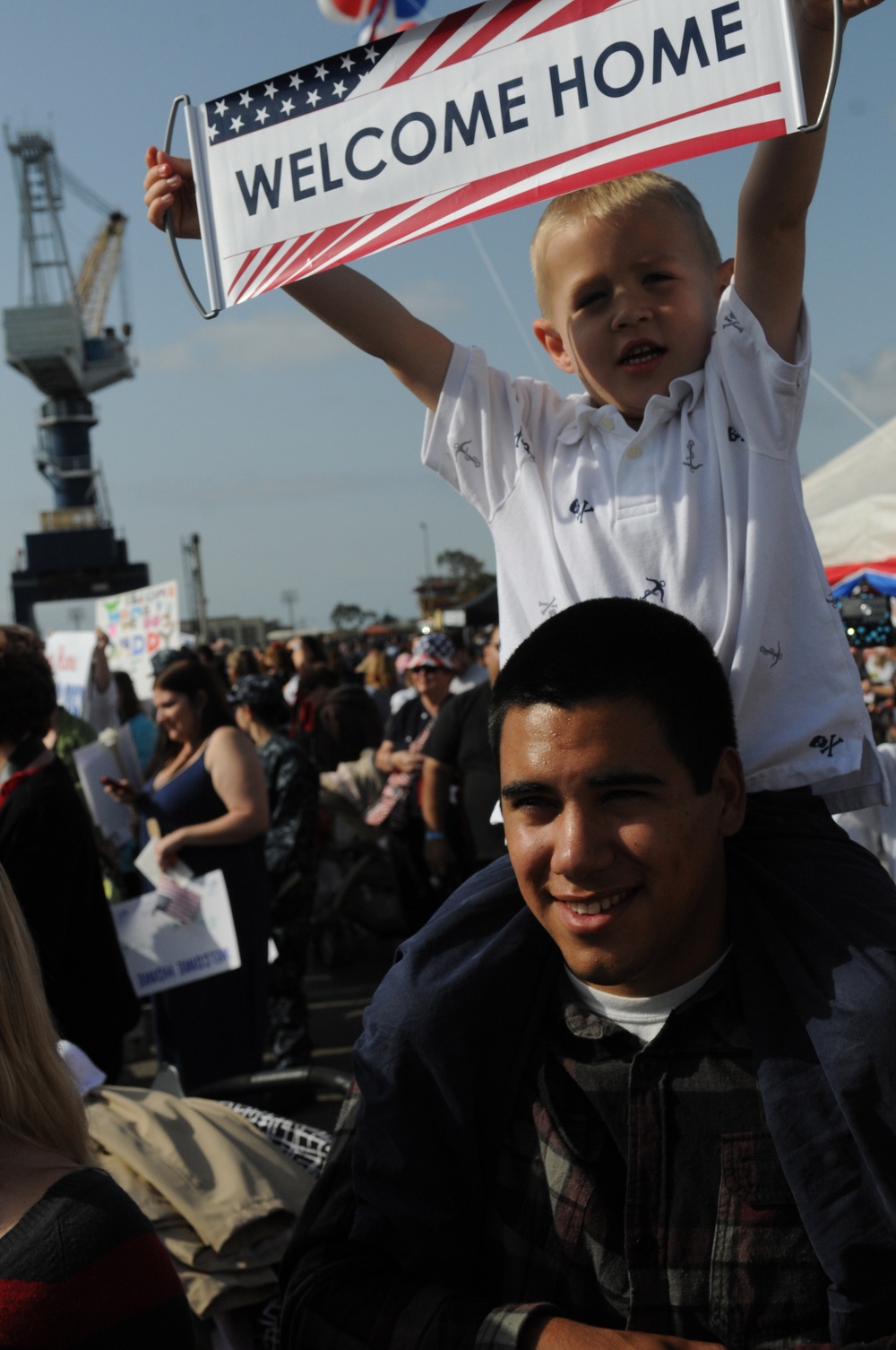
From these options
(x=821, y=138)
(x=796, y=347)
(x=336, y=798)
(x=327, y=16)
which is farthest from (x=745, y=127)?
(x=336, y=798)

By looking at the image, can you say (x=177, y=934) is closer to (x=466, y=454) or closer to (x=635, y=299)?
(x=466, y=454)

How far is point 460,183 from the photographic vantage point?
185 centimetres

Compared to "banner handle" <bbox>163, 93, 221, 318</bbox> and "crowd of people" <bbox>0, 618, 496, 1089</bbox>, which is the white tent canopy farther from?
"banner handle" <bbox>163, 93, 221, 318</bbox>

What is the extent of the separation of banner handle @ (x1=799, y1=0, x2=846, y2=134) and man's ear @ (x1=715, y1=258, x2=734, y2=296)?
0.56 m

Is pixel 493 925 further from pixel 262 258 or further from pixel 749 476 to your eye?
pixel 262 258

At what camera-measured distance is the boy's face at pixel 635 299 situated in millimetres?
2090

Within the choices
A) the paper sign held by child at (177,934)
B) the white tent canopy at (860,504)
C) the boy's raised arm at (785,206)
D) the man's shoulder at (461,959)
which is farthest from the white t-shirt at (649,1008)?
the white tent canopy at (860,504)

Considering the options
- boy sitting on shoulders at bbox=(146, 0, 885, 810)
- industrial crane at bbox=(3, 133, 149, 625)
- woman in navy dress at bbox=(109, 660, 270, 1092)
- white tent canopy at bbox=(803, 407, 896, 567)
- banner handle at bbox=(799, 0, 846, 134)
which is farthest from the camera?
industrial crane at bbox=(3, 133, 149, 625)

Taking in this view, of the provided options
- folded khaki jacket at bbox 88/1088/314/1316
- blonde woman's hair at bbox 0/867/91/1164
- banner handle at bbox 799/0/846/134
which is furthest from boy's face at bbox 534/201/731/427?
folded khaki jacket at bbox 88/1088/314/1316

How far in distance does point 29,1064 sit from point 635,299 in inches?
60.7

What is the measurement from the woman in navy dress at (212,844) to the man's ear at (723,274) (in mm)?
3640

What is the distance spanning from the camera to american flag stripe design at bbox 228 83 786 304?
1.70m

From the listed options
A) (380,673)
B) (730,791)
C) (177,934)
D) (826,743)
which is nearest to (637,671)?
(730,791)

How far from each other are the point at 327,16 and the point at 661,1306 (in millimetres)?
2069
